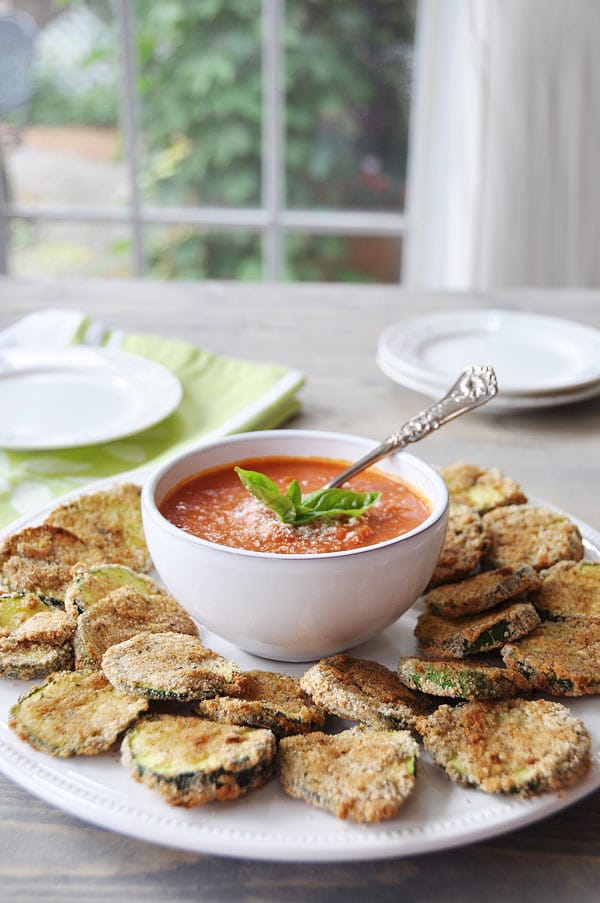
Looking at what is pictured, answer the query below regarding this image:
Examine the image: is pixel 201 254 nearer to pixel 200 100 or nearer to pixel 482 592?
pixel 200 100

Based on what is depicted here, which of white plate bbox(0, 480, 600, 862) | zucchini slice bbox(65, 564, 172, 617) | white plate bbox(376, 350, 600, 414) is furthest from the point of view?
white plate bbox(376, 350, 600, 414)

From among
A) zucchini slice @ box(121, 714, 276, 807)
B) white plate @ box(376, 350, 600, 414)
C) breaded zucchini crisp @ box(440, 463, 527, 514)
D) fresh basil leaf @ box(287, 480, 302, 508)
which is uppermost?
fresh basil leaf @ box(287, 480, 302, 508)

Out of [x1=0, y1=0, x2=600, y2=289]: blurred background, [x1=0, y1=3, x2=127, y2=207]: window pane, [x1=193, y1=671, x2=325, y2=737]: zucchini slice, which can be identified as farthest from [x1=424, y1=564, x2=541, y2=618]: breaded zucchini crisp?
[x1=0, y1=3, x2=127, y2=207]: window pane

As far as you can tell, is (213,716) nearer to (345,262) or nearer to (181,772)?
(181,772)

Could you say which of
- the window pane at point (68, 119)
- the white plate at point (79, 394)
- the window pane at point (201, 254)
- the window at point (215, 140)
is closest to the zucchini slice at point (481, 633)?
the white plate at point (79, 394)

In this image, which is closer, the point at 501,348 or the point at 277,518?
the point at 277,518

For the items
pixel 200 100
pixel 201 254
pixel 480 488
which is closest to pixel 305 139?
pixel 200 100

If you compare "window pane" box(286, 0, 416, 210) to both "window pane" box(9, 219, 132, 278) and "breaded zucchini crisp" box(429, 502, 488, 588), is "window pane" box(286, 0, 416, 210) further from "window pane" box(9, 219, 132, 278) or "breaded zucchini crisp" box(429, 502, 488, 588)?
"breaded zucchini crisp" box(429, 502, 488, 588)
